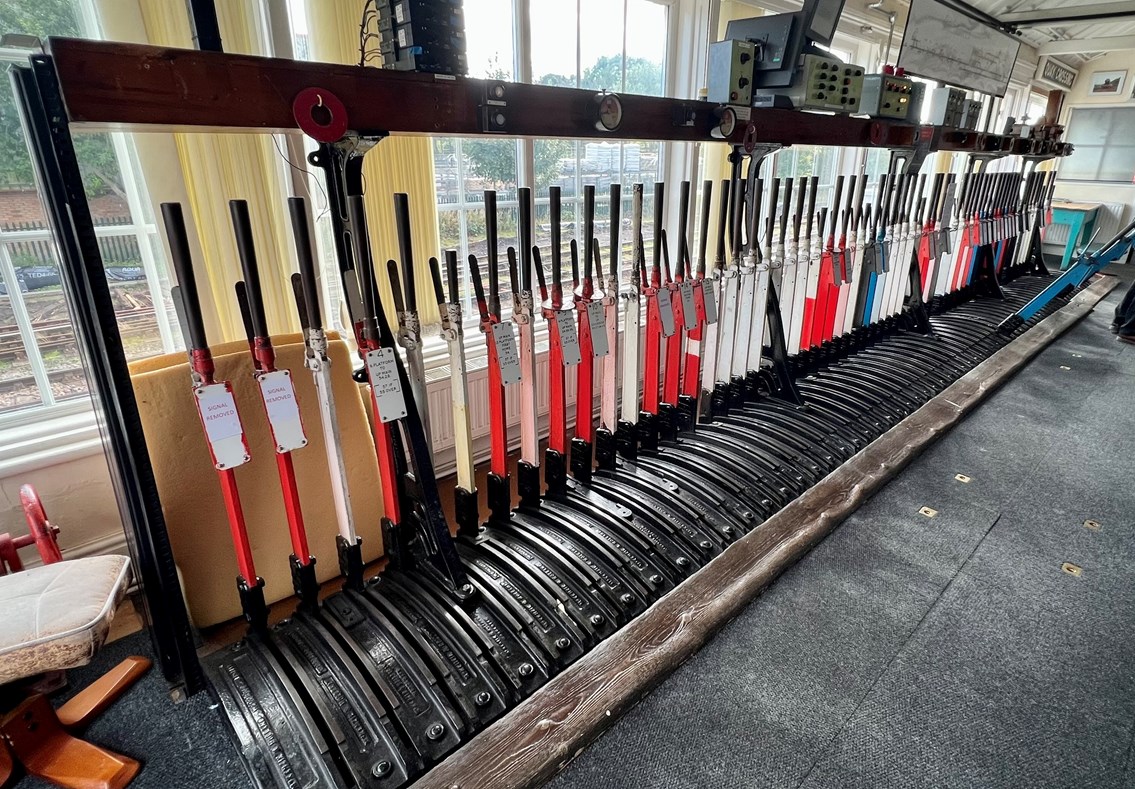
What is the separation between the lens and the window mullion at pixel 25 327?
6.22 feet

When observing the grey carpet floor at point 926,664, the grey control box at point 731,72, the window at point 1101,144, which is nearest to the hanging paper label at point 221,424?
the grey carpet floor at point 926,664

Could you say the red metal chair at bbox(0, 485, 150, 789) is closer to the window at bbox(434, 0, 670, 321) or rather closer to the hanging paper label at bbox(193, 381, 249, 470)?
the hanging paper label at bbox(193, 381, 249, 470)

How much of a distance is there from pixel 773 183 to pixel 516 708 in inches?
82.1

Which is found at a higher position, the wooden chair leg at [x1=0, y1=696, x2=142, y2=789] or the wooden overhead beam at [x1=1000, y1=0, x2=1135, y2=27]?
the wooden overhead beam at [x1=1000, y1=0, x2=1135, y2=27]

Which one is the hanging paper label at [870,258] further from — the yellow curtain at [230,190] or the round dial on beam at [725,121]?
the yellow curtain at [230,190]

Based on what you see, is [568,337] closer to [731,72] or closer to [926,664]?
[731,72]

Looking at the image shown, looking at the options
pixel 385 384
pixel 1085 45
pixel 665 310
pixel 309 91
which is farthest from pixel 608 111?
pixel 1085 45

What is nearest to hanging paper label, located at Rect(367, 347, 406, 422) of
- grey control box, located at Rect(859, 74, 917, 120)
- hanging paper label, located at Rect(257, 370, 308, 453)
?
hanging paper label, located at Rect(257, 370, 308, 453)

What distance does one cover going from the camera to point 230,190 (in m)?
2.00

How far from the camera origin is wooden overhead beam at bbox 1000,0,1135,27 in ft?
17.4

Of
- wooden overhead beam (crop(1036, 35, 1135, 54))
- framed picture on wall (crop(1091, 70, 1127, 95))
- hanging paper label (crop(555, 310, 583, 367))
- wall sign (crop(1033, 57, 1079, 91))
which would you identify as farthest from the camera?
framed picture on wall (crop(1091, 70, 1127, 95))

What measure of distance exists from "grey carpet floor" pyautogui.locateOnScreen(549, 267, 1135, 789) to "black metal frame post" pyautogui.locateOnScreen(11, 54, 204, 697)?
91cm

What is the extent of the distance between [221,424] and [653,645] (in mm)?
1085

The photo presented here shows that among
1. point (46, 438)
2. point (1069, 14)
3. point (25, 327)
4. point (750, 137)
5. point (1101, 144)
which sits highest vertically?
point (1069, 14)
